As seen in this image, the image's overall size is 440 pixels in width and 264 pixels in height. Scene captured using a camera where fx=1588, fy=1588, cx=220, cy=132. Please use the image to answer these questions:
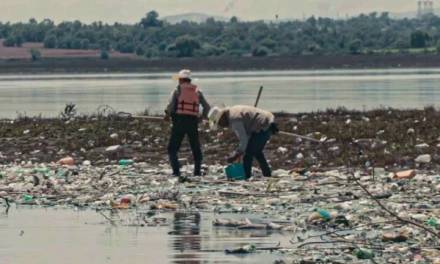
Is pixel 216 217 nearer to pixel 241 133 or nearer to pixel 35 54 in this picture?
pixel 241 133

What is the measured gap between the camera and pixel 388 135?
27.3m

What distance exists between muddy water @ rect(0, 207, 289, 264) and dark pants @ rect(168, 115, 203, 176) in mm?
3787

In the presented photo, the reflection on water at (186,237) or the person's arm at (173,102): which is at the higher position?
the person's arm at (173,102)

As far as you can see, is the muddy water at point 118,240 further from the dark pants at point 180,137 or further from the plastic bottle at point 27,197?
the dark pants at point 180,137

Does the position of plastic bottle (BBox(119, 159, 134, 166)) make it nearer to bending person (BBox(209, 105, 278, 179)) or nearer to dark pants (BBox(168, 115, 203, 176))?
dark pants (BBox(168, 115, 203, 176))

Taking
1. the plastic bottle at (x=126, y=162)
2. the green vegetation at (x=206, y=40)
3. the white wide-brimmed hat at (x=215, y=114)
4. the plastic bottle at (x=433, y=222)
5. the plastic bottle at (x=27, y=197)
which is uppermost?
the white wide-brimmed hat at (x=215, y=114)

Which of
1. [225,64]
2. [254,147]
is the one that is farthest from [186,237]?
[225,64]

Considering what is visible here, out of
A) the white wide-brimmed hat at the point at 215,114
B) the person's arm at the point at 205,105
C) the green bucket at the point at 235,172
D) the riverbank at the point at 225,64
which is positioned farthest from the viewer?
the riverbank at the point at 225,64

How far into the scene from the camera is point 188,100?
23.4 metres

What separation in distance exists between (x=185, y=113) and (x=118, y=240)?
247 inches

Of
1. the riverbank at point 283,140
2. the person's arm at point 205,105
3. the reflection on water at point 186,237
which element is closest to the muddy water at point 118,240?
the reflection on water at point 186,237

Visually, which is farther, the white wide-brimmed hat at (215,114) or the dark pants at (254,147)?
the dark pants at (254,147)

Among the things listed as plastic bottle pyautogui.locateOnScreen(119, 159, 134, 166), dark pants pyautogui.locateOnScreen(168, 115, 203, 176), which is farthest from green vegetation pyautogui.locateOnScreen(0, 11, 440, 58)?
dark pants pyautogui.locateOnScreen(168, 115, 203, 176)

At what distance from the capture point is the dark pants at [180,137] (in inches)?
931
